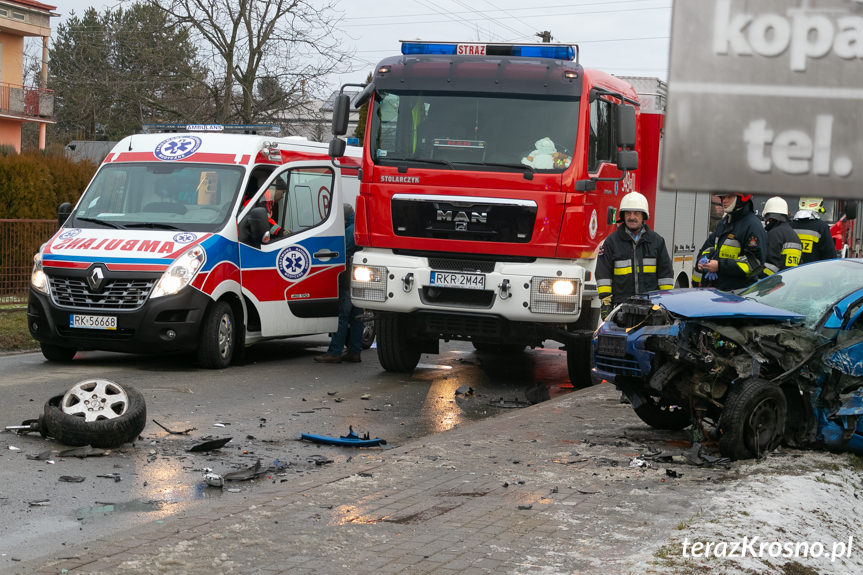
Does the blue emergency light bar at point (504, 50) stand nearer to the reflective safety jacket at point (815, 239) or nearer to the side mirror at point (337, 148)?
the side mirror at point (337, 148)

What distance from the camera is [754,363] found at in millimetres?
7496

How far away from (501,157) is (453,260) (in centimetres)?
109

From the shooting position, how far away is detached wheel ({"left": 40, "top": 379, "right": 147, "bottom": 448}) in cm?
766

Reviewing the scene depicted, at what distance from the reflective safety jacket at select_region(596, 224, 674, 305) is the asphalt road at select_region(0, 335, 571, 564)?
1491 millimetres

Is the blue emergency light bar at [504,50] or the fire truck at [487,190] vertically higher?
the blue emergency light bar at [504,50]

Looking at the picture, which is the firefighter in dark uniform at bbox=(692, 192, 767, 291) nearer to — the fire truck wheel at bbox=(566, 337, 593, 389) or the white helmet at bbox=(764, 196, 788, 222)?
the white helmet at bbox=(764, 196, 788, 222)

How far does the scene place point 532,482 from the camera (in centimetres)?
684

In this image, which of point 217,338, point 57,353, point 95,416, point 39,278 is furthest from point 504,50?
point 95,416

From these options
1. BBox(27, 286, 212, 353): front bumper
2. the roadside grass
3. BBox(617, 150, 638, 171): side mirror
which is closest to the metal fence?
the roadside grass

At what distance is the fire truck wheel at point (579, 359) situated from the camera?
11.6 metres

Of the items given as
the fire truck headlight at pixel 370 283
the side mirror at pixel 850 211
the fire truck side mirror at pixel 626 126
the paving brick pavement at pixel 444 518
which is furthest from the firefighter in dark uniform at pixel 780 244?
the side mirror at pixel 850 211

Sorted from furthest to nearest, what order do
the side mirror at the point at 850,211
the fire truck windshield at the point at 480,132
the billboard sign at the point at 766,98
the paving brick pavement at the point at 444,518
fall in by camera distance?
the side mirror at the point at 850,211, the fire truck windshield at the point at 480,132, the paving brick pavement at the point at 444,518, the billboard sign at the point at 766,98

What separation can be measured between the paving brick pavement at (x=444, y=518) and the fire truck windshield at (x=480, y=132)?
3503 millimetres

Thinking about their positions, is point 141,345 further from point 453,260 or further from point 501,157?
point 501,157
